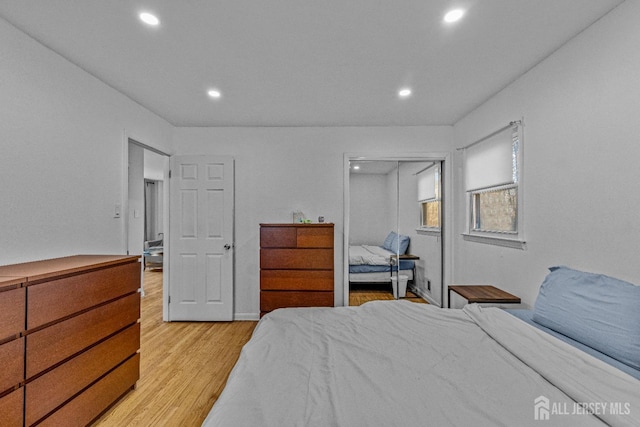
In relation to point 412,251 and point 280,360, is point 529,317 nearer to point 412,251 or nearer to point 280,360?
point 280,360

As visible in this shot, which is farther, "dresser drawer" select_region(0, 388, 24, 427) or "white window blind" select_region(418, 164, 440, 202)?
"white window blind" select_region(418, 164, 440, 202)

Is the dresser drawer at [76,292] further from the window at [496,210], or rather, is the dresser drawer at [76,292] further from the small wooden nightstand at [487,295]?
the window at [496,210]

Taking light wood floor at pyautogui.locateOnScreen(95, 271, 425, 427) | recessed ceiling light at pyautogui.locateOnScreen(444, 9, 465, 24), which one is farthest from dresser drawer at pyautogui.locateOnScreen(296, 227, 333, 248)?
recessed ceiling light at pyautogui.locateOnScreen(444, 9, 465, 24)

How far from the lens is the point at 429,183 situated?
12.6ft

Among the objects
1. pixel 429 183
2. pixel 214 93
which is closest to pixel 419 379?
pixel 214 93

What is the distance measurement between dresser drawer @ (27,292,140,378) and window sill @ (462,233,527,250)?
3.13 m

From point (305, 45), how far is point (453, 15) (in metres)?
0.94

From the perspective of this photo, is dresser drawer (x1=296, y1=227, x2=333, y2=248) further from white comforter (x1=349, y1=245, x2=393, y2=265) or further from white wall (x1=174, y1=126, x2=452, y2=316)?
white comforter (x1=349, y1=245, x2=393, y2=265)

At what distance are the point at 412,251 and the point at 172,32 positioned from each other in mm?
3395

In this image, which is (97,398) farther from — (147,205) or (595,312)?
(147,205)

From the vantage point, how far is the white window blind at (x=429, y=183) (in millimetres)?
3807

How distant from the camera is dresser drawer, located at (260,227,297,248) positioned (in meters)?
3.24

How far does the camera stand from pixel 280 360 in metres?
1.37

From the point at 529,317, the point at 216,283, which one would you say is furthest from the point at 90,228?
the point at 529,317
